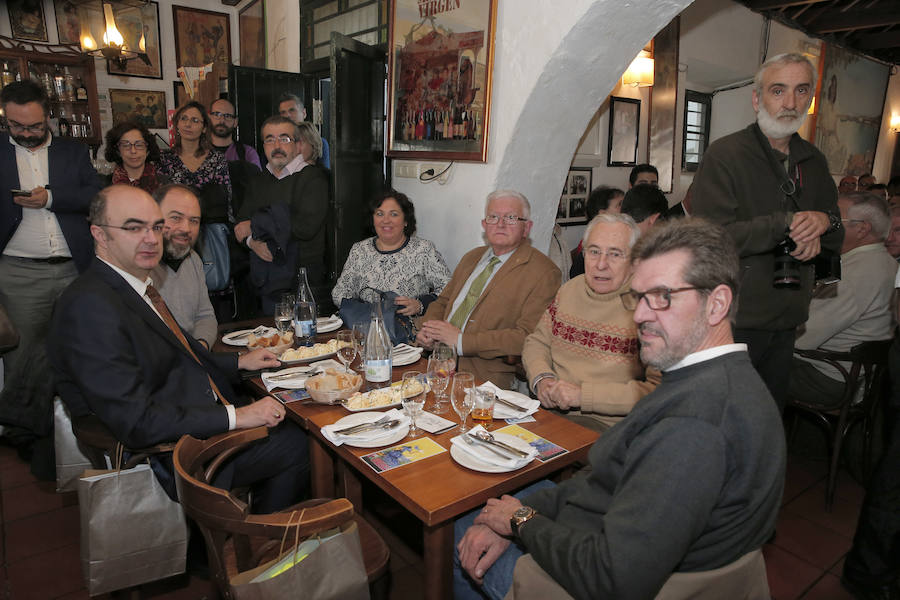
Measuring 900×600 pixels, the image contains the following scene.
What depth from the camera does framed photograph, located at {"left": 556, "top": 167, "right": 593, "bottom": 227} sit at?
5652mm

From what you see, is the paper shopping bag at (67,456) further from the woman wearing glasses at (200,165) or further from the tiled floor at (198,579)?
the woman wearing glasses at (200,165)

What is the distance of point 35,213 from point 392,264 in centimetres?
213

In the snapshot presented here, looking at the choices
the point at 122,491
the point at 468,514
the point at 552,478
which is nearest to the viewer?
the point at 122,491

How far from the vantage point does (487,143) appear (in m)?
3.51

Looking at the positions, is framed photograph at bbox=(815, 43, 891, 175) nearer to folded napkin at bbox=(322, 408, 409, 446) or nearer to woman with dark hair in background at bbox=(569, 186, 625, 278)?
woman with dark hair in background at bbox=(569, 186, 625, 278)

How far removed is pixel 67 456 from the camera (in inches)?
87.2

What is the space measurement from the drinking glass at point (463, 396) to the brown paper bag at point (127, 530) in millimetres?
956

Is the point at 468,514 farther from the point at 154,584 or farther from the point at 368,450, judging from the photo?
the point at 154,584

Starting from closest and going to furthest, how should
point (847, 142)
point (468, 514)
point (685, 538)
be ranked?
point (685, 538) < point (468, 514) < point (847, 142)

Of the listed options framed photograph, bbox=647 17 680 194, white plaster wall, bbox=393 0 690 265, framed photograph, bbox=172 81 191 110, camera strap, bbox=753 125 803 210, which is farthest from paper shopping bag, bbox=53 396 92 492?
framed photograph, bbox=172 81 191 110

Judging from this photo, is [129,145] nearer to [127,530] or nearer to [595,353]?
[127,530]

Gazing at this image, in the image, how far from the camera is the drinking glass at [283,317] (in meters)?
2.79

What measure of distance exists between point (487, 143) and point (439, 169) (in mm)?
544

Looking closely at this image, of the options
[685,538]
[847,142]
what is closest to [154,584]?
[685,538]
